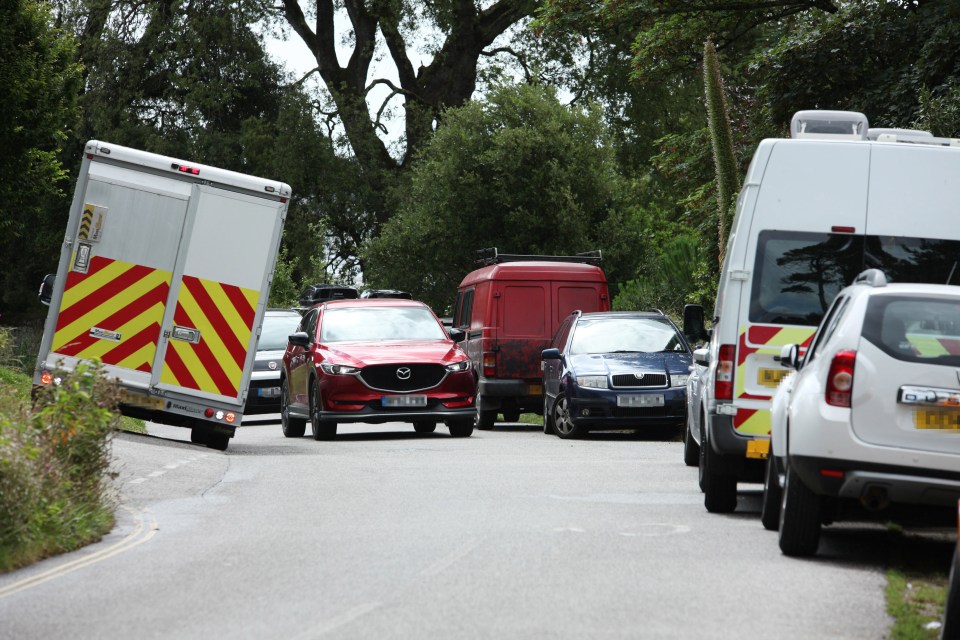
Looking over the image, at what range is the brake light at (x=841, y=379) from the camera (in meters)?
9.00

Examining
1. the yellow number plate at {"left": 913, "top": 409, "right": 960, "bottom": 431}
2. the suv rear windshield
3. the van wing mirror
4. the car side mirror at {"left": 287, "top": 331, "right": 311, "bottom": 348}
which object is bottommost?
the yellow number plate at {"left": 913, "top": 409, "right": 960, "bottom": 431}

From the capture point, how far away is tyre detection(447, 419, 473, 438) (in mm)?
21234

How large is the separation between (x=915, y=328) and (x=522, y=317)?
15191mm

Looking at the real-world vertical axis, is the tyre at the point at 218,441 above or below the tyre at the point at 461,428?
below

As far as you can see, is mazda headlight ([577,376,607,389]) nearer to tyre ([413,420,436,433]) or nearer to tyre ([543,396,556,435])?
tyre ([543,396,556,435])

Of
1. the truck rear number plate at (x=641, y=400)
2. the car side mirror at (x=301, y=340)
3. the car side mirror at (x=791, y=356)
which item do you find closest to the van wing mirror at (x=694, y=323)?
the car side mirror at (x=791, y=356)

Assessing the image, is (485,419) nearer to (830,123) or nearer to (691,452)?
(691,452)

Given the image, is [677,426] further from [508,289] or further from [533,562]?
[533,562]

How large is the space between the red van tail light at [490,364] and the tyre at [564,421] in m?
2.45

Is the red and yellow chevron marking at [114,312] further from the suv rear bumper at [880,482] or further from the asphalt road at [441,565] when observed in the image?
the suv rear bumper at [880,482]

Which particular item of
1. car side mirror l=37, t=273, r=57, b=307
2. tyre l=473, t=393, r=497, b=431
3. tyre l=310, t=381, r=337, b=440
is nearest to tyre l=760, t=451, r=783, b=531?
car side mirror l=37, t=273, r=57, b=307

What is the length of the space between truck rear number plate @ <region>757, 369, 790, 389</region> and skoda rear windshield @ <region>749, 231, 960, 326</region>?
0.34m

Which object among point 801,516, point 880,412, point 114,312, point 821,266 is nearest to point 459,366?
point 114,312

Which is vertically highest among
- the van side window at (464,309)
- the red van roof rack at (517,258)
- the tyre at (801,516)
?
the red van roof rack at (517,258)
